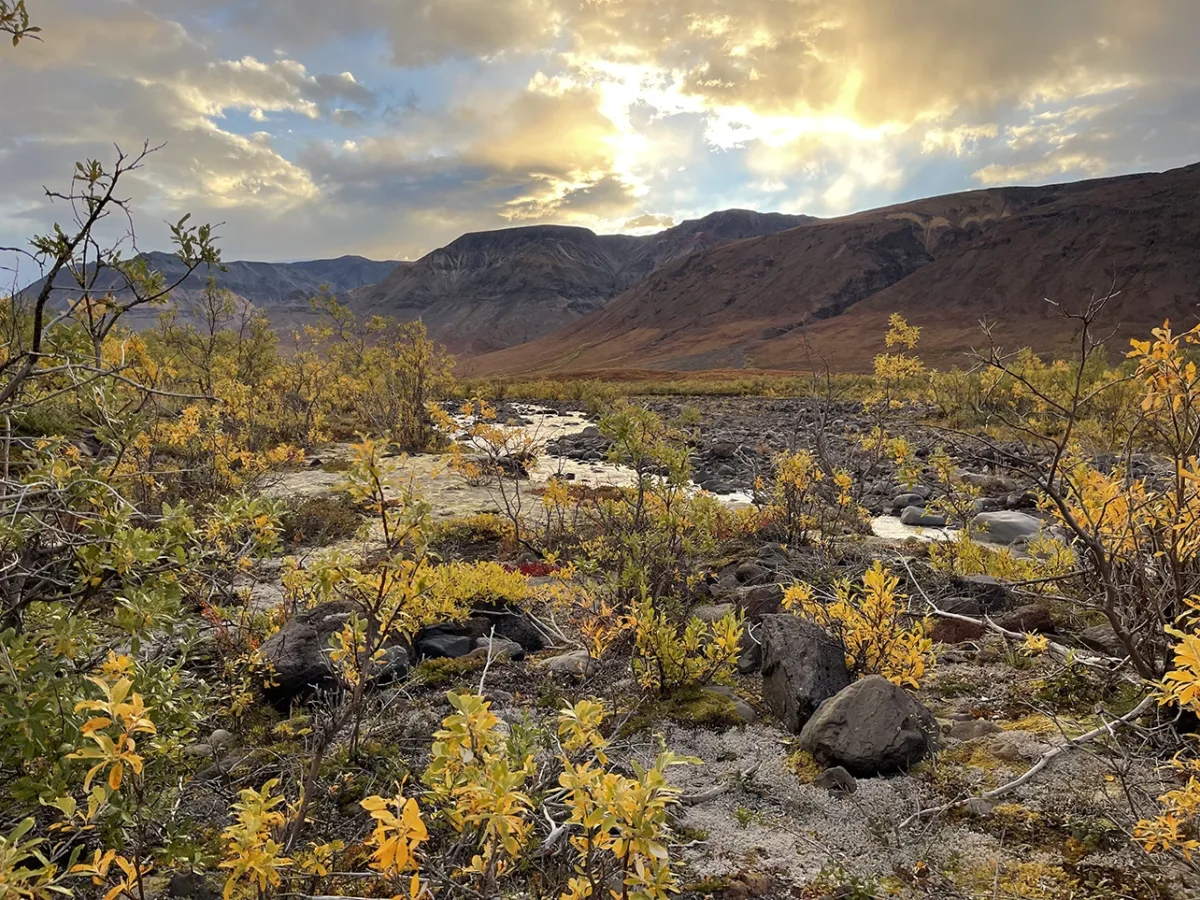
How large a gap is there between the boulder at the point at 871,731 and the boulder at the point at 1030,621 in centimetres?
202

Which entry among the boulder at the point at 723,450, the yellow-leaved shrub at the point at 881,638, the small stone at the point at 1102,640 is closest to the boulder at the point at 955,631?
the small stone at the point at 1102,640

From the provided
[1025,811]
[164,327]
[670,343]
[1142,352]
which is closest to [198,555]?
[1025,811]

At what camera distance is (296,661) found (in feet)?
16.3

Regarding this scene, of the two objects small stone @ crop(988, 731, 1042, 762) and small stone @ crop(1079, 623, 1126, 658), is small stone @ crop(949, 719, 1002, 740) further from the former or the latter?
small stone @ crop(1079, 623, 1126, 658)

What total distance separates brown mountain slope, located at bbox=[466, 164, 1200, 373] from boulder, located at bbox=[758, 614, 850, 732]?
210 ft

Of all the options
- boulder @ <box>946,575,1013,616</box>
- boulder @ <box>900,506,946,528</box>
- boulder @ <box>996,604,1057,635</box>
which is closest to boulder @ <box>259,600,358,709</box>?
boulder @ <box>996,604,1057,635</box>

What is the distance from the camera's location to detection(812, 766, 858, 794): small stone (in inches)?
143

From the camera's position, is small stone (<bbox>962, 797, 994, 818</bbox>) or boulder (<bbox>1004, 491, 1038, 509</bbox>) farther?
boulder (<bbox>1004, 491, 1038, 509</bbox>)

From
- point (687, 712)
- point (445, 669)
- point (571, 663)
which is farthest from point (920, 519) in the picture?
point (445, 669)

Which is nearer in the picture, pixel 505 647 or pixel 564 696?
pixel 564 696

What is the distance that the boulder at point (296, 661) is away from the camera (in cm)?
491

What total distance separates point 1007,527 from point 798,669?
7772mm

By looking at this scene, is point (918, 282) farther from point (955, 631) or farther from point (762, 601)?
point (762, 601)

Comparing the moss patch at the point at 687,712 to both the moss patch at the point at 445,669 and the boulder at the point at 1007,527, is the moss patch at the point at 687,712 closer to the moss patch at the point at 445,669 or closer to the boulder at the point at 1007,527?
the moss patch at the point at 445,669
